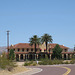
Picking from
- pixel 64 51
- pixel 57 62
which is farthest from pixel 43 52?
pixel 57 62

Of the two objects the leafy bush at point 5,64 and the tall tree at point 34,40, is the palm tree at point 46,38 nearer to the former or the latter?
the tall tree at point 34,40

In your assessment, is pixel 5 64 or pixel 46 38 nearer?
pixel 5 64

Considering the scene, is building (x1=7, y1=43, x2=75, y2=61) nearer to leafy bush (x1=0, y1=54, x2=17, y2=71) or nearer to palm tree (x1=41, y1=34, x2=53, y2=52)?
palm tree (x1=41, y1=34, x2=53, y2=52)

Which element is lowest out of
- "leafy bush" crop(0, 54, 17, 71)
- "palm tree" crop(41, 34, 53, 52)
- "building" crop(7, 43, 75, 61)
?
"leafy bush" crop(0, 54, 17, 71)

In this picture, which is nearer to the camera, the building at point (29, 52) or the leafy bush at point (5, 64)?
the leafy bush at point (5, 64)

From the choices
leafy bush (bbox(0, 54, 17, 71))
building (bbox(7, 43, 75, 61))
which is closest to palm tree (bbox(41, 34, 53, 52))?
building (bbox(7, 43, 75, 61))

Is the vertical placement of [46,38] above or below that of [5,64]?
above

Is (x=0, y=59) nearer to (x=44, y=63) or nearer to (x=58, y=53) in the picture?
(x=44, y=63)

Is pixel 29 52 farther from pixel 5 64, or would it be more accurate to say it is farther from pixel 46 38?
pixel 5 64

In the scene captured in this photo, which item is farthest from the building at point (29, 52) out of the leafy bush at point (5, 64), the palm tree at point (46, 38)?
the leafy bush at point (5, 64)

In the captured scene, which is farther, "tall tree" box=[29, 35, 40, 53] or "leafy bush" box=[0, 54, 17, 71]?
"tall tree" box=[29, 35, 40, 53]

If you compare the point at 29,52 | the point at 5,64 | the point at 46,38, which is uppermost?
the point at 46,38

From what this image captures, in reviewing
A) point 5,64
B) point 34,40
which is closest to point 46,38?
point 34,40

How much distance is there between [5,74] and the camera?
896 inches
